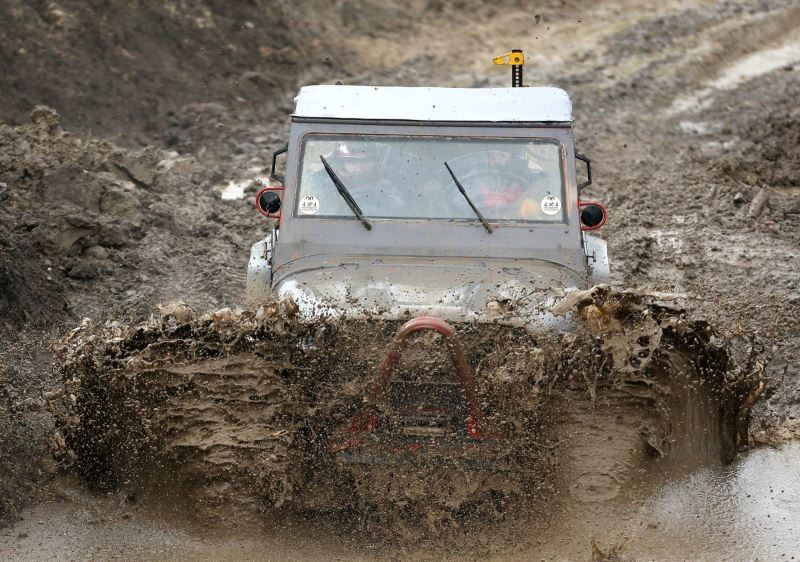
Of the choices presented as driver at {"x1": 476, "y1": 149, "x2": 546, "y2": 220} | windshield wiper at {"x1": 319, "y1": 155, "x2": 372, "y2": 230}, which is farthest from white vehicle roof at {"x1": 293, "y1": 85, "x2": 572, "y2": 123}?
windshield wiper at {"x1": 319, "y1": 155, "x2": 372, "y2": 230}

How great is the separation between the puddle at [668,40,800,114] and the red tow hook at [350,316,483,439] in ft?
31.1

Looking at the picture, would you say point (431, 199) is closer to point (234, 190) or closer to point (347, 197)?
point (347, 197)

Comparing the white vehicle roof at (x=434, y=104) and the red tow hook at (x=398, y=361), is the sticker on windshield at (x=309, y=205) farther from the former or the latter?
the red tow hook at (x=398, y=361)

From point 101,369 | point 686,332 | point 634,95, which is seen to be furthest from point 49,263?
point 634,95

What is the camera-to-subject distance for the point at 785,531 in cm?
583

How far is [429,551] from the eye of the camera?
18.1ft

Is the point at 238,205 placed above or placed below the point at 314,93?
above

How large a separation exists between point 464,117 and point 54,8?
27.1 ft

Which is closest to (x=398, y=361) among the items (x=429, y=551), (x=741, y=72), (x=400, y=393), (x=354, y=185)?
(x=400, y=393)

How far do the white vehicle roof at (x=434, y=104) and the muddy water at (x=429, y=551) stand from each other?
84.6 inches

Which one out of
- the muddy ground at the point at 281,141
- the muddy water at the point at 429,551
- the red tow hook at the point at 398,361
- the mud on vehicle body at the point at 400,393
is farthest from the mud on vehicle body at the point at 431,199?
the muddy water at the point at 429,551

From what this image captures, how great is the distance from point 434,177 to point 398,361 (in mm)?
1575

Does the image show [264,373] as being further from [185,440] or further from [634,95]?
[634,95]

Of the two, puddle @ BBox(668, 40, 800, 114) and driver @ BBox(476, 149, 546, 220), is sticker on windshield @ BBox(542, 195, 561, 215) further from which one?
puddle @ BBox(668, 40, 800, 114)
